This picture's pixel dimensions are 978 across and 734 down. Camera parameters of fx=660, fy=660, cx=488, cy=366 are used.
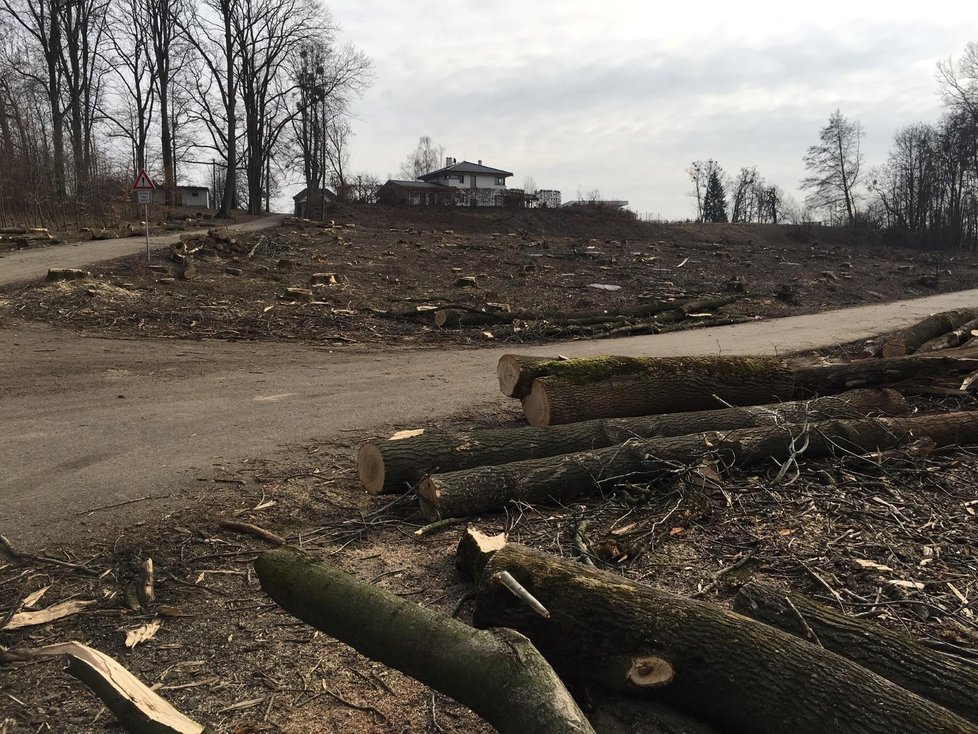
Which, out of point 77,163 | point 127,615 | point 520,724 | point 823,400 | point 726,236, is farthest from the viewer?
point 726,236

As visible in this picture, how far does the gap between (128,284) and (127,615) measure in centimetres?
1353

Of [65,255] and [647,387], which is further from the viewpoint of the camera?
[65,255]

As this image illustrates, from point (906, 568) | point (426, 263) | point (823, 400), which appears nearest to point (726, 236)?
point (426, 263)

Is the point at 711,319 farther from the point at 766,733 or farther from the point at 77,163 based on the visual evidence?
the point at 77,163

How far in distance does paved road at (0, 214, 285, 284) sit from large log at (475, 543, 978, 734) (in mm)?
16140

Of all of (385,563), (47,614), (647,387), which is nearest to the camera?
(47,614)

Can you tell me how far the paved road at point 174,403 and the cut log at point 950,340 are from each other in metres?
2.59

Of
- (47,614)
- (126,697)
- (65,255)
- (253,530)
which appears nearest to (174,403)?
(253,530)

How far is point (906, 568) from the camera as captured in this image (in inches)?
152

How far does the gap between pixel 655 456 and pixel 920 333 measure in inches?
305

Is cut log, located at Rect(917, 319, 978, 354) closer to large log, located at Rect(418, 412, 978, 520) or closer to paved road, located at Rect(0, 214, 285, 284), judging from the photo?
large log, located at Rect(418, 412, 978, 520)

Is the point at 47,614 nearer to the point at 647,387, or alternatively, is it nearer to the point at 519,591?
the point at 519,591

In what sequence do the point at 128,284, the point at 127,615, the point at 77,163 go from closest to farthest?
the point at 127,615, the point at 128,284, the point at 77,163

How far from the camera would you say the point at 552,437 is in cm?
559
